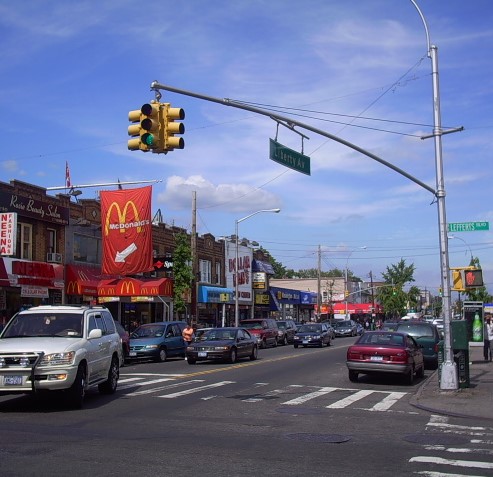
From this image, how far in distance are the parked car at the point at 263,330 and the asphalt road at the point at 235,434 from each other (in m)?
20.1

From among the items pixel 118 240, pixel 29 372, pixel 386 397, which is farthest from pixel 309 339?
pixel 29 372

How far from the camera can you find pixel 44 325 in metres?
13.6

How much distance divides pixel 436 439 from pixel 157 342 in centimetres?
1767

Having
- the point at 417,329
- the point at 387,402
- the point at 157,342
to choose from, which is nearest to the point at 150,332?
the point at 157,342

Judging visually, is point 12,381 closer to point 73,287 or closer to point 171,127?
point 171,127

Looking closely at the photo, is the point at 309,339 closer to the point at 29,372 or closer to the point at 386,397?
the point at 386,397

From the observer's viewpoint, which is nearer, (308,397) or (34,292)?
(308,397)

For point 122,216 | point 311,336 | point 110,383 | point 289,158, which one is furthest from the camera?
point 311,336

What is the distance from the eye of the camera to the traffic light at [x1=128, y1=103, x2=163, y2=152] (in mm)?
13594

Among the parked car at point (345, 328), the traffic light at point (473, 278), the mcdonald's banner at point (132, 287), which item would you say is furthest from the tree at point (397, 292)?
the traffic light at point (473, 278)

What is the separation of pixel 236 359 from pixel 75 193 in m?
18.1

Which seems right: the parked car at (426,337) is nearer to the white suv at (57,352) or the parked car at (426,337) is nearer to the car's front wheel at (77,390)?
the white suv at (57,352)

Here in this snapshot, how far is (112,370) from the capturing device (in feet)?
50.7

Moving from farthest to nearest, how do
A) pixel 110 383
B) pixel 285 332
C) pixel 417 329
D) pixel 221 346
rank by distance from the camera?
pixel 285 332 < pixel 221 346 < pixel 417 329 < pixel 110 383
